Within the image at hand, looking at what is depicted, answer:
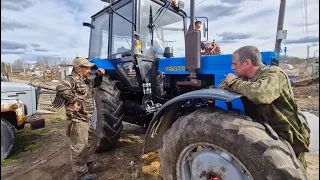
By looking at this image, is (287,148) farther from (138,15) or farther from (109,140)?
(138,15)

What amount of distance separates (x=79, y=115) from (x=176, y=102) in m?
1.37

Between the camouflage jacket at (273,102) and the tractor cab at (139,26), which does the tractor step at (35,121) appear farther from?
the camouflage jacket at (273,102)

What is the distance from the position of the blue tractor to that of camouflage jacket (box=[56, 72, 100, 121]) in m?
0.52

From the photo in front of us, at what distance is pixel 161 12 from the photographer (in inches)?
156

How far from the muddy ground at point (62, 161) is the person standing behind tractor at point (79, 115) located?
12.4 inches

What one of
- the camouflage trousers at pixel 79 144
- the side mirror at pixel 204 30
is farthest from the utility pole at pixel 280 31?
the camouflage trousers at pixel 79 144

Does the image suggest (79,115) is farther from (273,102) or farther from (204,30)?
(204,30)

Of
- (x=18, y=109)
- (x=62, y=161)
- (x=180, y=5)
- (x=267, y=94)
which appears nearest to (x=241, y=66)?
(x=267, y=94)

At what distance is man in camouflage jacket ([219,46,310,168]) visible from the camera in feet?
5.71

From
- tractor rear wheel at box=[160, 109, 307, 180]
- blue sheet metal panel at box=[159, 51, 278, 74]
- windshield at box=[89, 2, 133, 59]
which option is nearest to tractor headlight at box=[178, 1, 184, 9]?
windshield at box=[89, 2, 133, 59]

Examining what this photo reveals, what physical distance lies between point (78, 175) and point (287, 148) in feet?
8.10

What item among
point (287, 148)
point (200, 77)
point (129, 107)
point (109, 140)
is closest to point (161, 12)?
point (200, 77)

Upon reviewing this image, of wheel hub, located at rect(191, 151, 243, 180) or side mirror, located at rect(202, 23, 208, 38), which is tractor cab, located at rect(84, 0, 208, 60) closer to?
side mirror, located at rect(202, 23, 208, 38)

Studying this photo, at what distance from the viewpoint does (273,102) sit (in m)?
1.89
